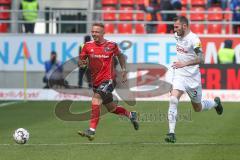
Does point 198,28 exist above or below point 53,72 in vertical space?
above

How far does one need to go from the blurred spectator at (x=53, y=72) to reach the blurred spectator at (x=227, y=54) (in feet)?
19.6

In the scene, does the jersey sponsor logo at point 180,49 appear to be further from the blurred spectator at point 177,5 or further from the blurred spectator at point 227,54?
the blurred spectator at point 177,5

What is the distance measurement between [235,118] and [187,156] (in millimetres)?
7770

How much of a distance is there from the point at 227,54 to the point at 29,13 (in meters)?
8.30

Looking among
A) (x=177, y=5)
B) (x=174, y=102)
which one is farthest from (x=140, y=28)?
(x=174, y=102)

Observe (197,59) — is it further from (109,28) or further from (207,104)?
(109,28)

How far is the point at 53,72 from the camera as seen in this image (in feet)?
96.4

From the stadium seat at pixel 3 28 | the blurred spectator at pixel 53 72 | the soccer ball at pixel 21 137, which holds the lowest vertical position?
the blurred spectator at pixel 53 72

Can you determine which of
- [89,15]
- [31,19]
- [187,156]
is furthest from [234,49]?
[187,156]

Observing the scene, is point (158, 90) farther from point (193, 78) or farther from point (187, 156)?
point (187, 156)

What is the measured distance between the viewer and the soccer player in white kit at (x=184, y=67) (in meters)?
13.8

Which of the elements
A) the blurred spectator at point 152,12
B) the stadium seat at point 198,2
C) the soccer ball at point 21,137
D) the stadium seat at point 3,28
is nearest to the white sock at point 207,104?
the soccer ball at point 21,137

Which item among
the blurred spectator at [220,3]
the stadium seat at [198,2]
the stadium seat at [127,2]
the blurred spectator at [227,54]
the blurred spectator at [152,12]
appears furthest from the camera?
the stadium seat at [127,2]

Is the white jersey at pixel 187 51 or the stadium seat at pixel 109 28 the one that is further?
the stadium seat at pixel 109 28
